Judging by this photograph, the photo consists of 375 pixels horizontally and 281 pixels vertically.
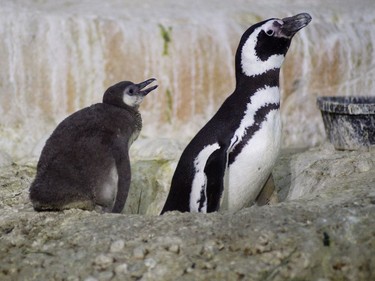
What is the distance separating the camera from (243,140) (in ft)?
15.8

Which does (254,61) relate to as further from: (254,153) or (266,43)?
(254,153)

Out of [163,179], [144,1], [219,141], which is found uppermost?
[144,1]

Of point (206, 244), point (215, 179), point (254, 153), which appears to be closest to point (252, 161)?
point (254, 153)

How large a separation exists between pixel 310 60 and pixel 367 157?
202cm

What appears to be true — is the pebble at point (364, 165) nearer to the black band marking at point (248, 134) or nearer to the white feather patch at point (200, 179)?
the black band marking at point (248, 134)

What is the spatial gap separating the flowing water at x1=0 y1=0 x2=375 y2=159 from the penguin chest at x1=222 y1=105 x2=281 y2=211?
2058 mm

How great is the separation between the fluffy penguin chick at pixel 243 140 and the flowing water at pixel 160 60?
6.30 feet

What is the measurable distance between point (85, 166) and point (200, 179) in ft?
2.05

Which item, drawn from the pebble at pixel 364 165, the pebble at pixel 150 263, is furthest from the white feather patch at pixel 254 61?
the pebble at pixel 150 263

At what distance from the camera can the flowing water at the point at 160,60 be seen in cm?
673

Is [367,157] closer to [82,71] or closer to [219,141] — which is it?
[219,141]

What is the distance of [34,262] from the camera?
3.88 m

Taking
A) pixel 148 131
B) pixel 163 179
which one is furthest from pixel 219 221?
pixel 148 131

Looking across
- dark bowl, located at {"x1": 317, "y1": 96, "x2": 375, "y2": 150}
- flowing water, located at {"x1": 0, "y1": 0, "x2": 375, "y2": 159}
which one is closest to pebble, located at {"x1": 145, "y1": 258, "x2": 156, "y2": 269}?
dark bowl, located at {"x1": 317, "y1": 96, "x2": 375, "y2": 150}
